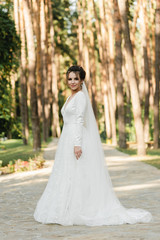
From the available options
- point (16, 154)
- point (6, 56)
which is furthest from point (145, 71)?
point (6, 56)

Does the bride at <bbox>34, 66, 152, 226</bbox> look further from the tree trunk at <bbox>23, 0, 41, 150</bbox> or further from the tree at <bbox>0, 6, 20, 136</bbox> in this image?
the tree trunk at <bbox>23, 0, 41, 150</bbox>

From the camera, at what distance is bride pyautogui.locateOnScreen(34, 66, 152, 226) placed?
5.86 m

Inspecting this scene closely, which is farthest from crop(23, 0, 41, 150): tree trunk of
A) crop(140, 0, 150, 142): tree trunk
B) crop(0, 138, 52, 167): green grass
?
crop(140, 0, 150, 142): tree trunk

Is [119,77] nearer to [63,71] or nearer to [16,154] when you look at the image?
[16,154]

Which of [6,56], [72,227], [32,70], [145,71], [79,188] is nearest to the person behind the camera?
[72,227]

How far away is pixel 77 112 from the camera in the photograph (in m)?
6.05

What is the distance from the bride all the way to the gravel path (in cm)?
18

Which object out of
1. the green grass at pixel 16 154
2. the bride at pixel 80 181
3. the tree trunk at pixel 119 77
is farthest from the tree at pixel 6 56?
the tree trunk at pixel 119 77

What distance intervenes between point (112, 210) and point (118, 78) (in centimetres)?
1748

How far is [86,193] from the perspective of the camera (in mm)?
5992

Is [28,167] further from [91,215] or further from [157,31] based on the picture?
[157,31]

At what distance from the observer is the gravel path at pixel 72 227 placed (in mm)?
5188

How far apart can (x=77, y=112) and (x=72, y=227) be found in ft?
4.90

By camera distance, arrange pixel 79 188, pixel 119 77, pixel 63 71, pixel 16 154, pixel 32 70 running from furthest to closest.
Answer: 1. pixel 63 71
2. pixel 119 77
3. pixel 32 70
4. pixel 16 154
5. pixel 79 188
